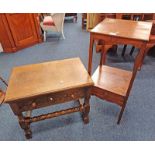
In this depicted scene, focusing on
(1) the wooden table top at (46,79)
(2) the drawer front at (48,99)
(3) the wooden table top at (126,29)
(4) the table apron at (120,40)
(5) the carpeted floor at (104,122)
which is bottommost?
(5) the carpeted floor at (104,122)

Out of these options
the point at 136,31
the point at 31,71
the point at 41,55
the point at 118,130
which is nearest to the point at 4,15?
the point at 41,55

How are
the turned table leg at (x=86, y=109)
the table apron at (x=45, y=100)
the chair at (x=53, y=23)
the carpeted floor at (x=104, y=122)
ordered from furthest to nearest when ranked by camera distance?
the chair at (x=53, y=23) < the carpeted floor at (x=104, y=122) < the turned table leg at (x=86, y=109) < the table apron at (x=45, y=100)

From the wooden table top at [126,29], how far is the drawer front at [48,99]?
54 cm

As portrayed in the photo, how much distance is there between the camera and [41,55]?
298cm

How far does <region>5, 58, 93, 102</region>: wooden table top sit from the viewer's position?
47.6 inches

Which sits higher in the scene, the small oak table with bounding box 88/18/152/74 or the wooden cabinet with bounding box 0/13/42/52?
the small oak table with bounding box 88/18/152/74

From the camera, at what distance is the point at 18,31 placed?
303cm

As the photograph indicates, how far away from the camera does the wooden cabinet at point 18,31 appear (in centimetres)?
282

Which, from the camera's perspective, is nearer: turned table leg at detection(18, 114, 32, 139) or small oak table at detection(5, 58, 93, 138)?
small oak table at detection(5, 58, 93, 138)

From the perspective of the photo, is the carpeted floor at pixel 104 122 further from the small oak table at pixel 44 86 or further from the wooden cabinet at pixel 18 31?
the wooden cabinet at pixel 18 31

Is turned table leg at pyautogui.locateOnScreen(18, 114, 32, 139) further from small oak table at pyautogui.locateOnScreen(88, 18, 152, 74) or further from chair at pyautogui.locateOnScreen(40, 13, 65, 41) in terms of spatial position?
chair at pyautogui.locateOnScreen(40, 13, 65, 41)

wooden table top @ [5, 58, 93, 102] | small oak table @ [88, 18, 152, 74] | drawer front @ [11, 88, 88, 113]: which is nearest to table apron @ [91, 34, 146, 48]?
small oak table @ [88, 18, 152, 74]

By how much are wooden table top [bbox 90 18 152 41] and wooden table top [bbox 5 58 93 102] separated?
1.33ft

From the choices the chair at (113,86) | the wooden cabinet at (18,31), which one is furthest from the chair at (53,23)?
the chair at (113,86)
